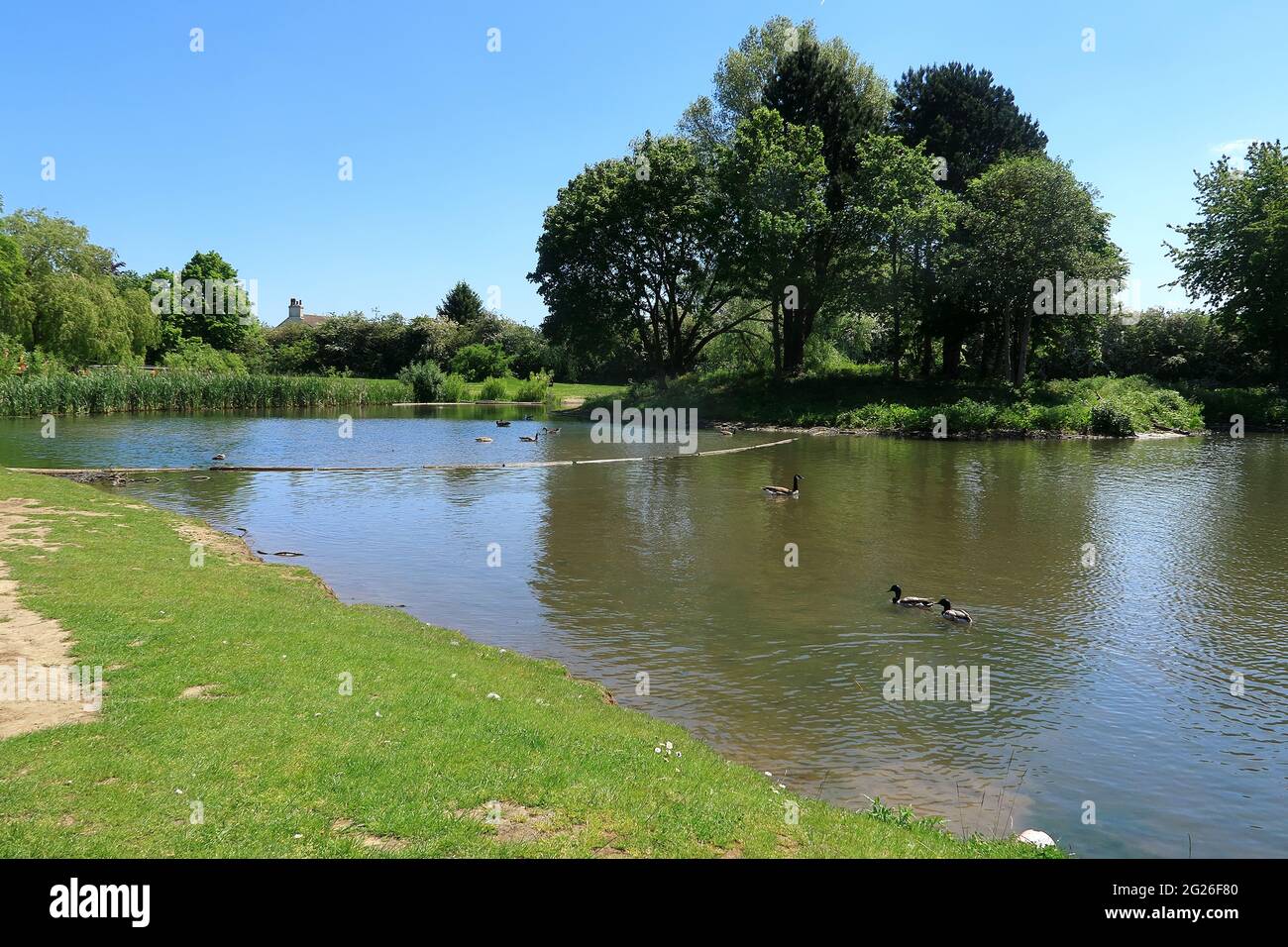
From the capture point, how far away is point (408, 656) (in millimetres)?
10258

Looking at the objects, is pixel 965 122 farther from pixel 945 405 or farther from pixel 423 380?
pixel 423 380

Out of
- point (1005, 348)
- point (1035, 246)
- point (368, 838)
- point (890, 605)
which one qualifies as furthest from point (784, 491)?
point (1005, 348)

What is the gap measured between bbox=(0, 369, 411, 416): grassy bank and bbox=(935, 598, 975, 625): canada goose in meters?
56.6

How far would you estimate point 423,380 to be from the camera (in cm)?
8219

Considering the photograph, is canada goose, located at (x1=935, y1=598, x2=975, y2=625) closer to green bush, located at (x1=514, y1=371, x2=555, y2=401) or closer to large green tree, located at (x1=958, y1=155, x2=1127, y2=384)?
large green tree, located at (x1=958, y1=155, x2=1127, y2=384)

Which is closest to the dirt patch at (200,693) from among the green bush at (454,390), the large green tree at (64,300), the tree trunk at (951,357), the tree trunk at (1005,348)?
the tree trunk at (1005,348)

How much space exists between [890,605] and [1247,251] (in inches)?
2156

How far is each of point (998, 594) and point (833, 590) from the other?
3256 millimetres

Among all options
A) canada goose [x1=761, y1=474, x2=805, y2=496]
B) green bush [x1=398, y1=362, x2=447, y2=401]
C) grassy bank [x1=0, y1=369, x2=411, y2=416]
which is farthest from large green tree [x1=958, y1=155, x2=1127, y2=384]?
green bush [x1=398, y1=362, x2=447, y2=401]

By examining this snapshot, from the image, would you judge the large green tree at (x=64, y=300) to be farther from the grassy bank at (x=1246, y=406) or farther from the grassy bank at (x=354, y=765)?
the grassy bank at (x=1246, y=406)

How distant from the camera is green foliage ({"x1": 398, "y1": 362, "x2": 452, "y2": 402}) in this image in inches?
3223

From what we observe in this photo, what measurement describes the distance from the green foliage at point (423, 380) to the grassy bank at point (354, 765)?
7281 centimetres
